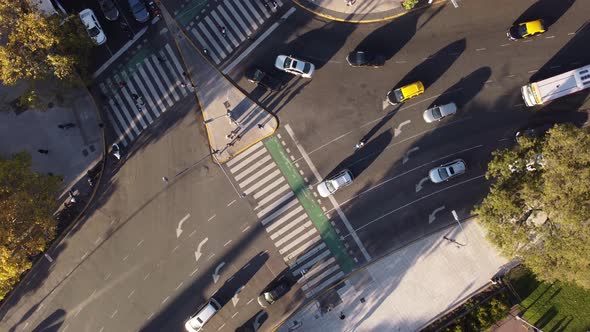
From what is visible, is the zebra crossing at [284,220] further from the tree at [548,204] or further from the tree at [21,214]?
the tree at [21,214]

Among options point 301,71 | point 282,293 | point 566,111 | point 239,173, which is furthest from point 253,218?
point 566,111

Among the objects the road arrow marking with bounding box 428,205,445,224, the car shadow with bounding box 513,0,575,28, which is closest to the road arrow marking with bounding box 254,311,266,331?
the road arrow marking with bounding box 428,205,445,224

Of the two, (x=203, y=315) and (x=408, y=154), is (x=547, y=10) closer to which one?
(x=408, y=154)

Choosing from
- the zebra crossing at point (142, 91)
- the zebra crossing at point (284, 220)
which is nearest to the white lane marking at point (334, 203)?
the zebra crossing at point (284, 220)

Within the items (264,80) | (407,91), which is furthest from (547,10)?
(264,80)

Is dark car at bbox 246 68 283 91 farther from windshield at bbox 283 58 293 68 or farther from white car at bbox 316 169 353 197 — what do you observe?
white car at bbox 316 169 353 197

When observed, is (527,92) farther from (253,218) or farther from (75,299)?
(75,299)

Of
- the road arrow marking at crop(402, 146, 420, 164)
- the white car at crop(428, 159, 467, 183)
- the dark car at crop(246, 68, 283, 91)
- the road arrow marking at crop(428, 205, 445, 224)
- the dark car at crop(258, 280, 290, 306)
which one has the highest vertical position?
the dark car at crop(246, 68, 283, 91)

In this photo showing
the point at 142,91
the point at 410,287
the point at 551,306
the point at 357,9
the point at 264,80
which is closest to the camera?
the point at 551,306
